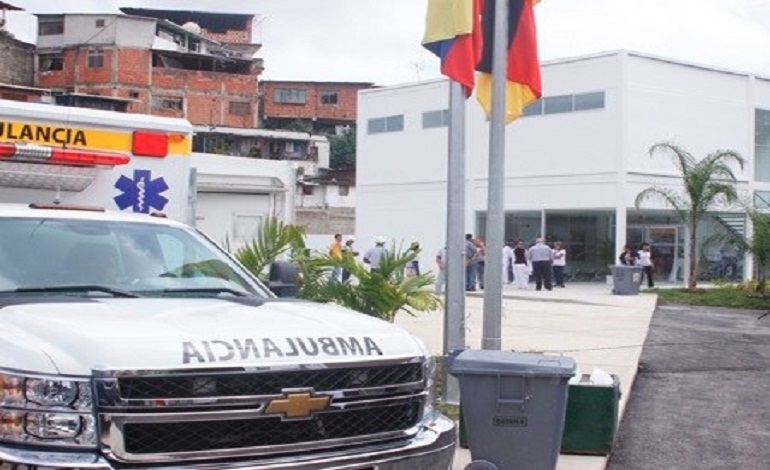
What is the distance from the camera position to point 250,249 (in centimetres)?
970

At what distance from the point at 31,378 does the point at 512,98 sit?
634 cm

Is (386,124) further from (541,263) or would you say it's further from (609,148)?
(541,263)

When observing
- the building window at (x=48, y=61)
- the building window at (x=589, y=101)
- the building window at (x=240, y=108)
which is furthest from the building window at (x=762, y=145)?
the building window at (x=48, y=61)

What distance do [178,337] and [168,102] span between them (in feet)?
221

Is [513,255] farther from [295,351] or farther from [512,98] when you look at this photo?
[295,351]

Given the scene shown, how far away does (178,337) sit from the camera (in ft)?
12.7

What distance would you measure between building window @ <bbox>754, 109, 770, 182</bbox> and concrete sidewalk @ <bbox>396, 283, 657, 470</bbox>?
1481cm

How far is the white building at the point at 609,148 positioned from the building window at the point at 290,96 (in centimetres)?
4104

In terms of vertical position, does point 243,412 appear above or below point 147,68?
below

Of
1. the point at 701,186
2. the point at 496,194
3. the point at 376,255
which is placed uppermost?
the point at 701,186

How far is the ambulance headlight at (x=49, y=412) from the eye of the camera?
11.9 ft

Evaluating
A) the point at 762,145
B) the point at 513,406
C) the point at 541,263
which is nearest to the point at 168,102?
the point at 762,145

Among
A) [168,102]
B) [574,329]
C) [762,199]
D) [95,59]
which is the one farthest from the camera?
[168,102]

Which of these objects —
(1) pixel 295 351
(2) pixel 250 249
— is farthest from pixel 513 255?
(1) pixel 295 351
